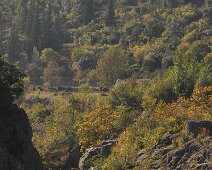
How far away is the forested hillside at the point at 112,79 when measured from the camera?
71000mm

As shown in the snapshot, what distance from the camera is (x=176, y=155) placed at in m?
58.8

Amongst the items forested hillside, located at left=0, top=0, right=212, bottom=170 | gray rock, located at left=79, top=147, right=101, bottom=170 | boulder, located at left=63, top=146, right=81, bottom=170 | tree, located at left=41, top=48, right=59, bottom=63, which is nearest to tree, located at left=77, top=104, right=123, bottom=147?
forested hillside, located at left=0, top=0, right=212, bottom=170

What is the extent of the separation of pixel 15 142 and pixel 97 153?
24.1 metres

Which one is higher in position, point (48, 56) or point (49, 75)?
point (48, 56)

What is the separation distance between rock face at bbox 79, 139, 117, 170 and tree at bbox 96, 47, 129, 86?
64.3 m

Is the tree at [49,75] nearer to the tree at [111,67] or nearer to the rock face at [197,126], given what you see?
the tree at [111,67]

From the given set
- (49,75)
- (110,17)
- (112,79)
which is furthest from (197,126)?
(110,17)

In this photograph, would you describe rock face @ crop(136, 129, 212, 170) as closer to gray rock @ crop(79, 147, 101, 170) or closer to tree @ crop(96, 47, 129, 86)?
gray rock @ crop(79, 147, 101, 170)

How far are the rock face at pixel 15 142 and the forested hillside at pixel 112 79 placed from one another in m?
4.10

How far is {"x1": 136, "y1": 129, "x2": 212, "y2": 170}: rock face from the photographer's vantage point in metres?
55.8

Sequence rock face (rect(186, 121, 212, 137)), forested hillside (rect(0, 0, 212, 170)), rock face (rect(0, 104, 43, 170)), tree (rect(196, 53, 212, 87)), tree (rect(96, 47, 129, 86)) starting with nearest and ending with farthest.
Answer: rock face (rect(0, 104, 43, 170)) → rock face (rect(186, 121, 212, 137)) → forested hillside (rect(0, 0, 212, 170)) → tree (rect(196, 53, 212, 87)) → tree (rect(96, 47, 129, 86))

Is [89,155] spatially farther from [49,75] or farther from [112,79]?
[49,75]

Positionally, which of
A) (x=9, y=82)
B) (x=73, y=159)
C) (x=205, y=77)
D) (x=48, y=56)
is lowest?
(x=73, y=159)

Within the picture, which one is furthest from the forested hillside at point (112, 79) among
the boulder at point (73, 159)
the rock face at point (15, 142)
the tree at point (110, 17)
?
the rock face at point (15, 142)
